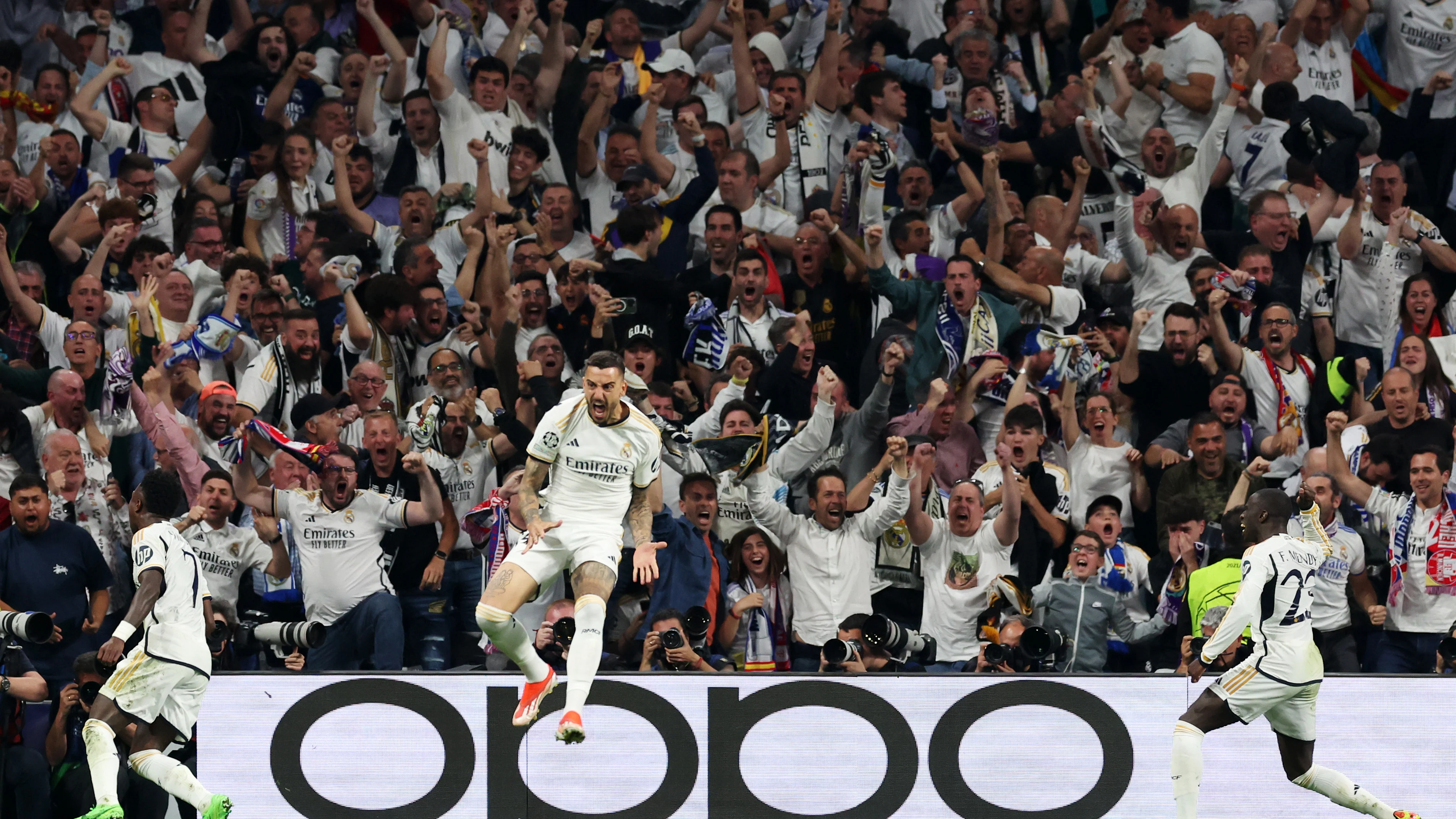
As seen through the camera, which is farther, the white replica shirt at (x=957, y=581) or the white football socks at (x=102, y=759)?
the white replica shirt at (x=957, y=581)

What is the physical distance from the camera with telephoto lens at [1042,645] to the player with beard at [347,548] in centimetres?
462

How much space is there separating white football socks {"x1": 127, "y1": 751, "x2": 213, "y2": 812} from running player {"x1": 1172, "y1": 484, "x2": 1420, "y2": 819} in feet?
20.4

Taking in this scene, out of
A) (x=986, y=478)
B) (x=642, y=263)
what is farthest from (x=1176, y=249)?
(x=642, y=263)

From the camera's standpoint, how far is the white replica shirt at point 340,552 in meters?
14.7

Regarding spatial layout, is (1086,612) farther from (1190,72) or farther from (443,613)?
(1190,72)

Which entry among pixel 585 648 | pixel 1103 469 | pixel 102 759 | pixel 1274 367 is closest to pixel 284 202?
pixel 102 759

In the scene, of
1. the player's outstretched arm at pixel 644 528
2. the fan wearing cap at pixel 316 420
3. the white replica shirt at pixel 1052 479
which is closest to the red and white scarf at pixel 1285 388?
the white replica shirt at pixel 1052 479

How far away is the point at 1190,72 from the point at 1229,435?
4.70 meters

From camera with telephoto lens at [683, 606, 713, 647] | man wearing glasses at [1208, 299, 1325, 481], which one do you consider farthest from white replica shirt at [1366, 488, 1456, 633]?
camera with telephoto lens at [683, 606, 713, 647]

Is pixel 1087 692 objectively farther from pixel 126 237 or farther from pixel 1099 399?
pixel 126 237

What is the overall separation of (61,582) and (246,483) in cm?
173

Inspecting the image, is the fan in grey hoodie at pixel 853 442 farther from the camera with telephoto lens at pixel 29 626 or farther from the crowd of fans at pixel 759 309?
the camera with telephoto lens at pixel 29 626

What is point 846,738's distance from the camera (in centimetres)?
1309

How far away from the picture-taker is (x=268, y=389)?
15.9 meters
